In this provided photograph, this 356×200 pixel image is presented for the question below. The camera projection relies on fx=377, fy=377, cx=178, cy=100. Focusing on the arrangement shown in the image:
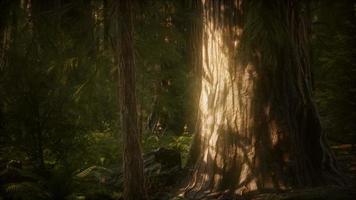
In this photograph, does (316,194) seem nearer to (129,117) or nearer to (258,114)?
(258,114)

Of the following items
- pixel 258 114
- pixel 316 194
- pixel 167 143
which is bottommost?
pixel 316 194

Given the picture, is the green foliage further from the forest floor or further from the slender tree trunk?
the slender tree trunk

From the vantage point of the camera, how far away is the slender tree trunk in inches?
235

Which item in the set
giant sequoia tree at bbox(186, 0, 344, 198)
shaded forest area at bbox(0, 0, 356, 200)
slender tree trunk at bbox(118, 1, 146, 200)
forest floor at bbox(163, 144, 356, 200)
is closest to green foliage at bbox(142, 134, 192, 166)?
shaded forest area at bbox(0, 0, 356, 200)

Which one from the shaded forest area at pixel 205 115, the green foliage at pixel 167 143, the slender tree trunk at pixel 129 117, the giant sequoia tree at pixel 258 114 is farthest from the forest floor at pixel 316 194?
the green foliage at pixel 167 143

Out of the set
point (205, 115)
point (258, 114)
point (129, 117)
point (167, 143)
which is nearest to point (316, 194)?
point (258, 114)

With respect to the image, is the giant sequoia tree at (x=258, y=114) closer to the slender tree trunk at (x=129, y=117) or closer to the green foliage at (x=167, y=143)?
the slender tree trunk at (x=129, y=117)

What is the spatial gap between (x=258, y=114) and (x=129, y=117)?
205 cm

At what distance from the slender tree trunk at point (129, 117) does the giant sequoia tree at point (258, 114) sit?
1.04 meters

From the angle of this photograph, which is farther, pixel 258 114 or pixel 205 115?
pixel 205 115

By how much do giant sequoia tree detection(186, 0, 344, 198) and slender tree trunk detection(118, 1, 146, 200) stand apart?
1040 mm

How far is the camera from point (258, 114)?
6.02 meters

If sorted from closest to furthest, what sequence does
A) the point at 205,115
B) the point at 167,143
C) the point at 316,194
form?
the point at 316,194
the point at 205,115
the point at 167,143

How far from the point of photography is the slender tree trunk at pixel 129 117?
596cm
